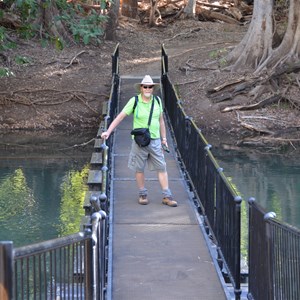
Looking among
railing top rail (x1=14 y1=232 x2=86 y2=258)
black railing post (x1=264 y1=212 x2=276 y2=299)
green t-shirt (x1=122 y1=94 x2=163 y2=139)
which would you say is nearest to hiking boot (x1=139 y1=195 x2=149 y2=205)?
green t-shirt (x1=122 y1=94 x2=163 y2=139)

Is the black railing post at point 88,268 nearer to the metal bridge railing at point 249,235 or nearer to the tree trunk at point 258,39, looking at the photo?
the metal bridge railing at point 249,235

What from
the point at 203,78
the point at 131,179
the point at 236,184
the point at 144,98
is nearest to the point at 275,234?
the point at 144,98

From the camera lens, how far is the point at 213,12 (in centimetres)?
3341

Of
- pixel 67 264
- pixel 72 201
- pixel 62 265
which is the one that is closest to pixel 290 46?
pixel 72 201

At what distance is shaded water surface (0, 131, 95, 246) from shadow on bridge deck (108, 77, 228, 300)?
1.92 metres

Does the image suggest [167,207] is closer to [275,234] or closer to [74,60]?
[275,234]

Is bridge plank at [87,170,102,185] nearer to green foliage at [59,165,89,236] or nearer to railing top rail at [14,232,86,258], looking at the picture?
green foliage at [59,165,89,236]

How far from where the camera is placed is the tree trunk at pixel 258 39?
2320cm

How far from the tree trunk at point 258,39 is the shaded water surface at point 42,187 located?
17.3ft

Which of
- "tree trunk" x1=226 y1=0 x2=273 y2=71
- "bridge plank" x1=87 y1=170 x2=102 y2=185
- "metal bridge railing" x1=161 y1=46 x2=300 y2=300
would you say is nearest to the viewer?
"metal bridge railing" x1=161 y1=46 x2=300 y2=300

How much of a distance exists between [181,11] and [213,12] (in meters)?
1.36

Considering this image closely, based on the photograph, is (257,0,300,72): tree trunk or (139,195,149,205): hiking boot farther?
(257,0,300,72): tree trunk

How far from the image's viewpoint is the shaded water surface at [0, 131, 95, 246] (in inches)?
508

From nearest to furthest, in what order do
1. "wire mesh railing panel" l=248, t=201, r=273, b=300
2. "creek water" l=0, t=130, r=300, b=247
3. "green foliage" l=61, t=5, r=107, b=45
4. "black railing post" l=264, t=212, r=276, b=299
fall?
1. "black railing post" l=264, t=212, r=276, b=299
2. "wire mesh railing panel" l=248, t=201, r=273, b=300
3. "green foliage" l=61, t=5, r=107, b=45
4. "creek water" l=0, t=130, r=300, b=247
